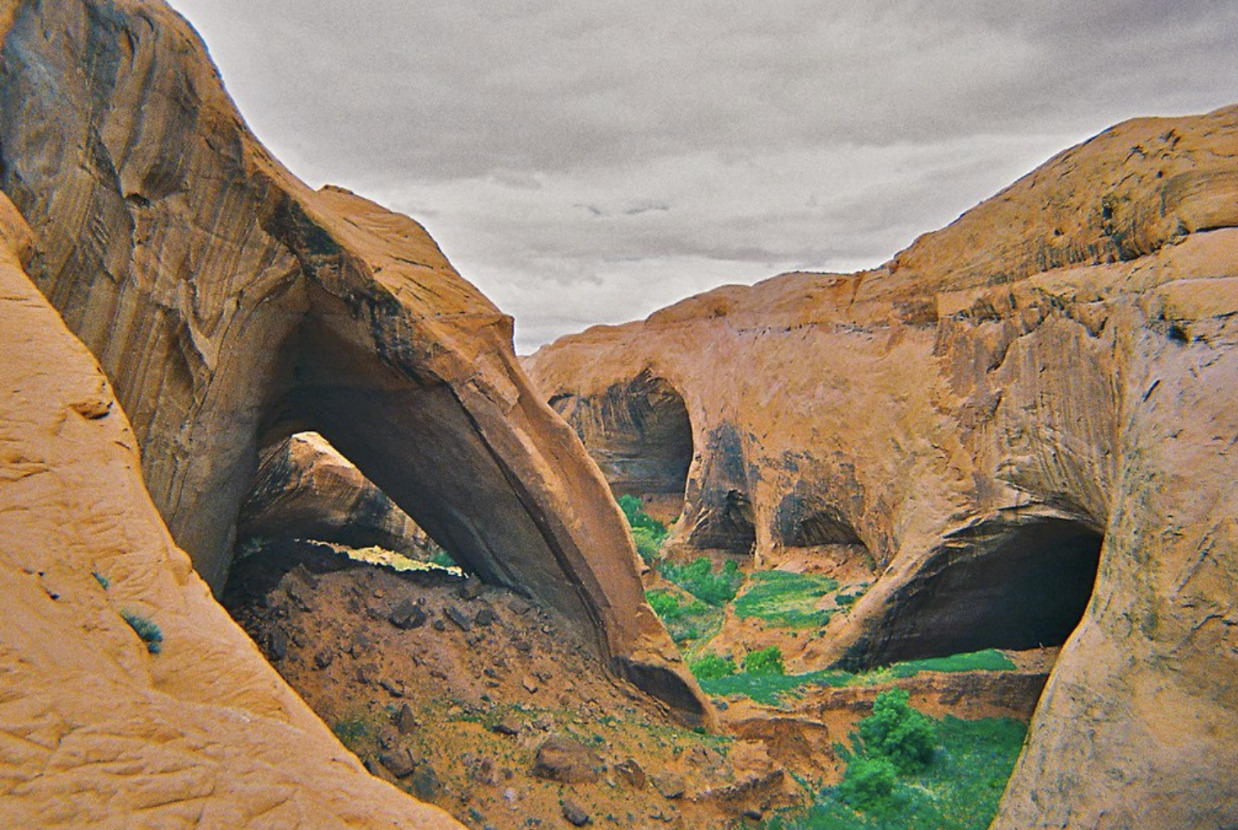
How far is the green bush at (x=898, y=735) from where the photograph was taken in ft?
30.8

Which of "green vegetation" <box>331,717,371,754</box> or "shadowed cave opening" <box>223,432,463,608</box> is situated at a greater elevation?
"shadowed cave opening" <box>223,432,463,608</box>

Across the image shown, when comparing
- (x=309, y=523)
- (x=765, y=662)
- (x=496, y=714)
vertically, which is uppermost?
(x=309, y=523)

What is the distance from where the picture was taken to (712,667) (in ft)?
41.4

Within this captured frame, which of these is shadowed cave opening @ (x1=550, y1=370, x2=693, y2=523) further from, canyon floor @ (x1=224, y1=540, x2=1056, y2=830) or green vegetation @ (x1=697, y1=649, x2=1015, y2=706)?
canyon floor @ (x1=224, y1=540, x2=1056, y2=830)

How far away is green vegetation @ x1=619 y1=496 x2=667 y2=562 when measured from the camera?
2256 centimetres

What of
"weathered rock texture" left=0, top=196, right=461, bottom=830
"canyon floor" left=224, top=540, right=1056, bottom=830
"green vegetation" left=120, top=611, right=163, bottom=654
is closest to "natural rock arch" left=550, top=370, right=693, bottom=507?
"canyon floor" left=224, top=540, right=1056, bottom=830

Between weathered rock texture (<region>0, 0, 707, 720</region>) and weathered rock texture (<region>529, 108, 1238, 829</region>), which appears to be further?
weathered rock texture (<region>529, 108, 1238, 829</region>)

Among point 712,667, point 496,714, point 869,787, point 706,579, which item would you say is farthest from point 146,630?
point 706,579

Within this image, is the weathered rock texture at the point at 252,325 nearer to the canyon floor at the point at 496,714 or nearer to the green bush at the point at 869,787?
the canyon floor at the point at 496,714

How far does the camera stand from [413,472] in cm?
875

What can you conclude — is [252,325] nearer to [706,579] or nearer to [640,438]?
[706,579]

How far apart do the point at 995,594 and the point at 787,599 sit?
4.23 m

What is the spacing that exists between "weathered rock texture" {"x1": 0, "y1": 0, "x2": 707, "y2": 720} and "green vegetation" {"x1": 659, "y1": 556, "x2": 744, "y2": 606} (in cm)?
935

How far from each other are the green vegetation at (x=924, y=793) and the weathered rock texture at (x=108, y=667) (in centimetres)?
608
